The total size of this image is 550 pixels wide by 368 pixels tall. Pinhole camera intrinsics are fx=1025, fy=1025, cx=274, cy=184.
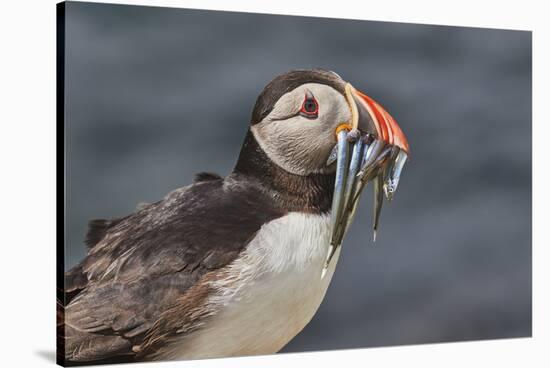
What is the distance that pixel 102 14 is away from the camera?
5699 mm

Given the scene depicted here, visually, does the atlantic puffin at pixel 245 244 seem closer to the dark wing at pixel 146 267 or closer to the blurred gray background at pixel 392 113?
the dark wing at pixel 146 267

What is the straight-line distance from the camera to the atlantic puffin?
18.4 ft

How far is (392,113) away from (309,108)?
2.21 ft

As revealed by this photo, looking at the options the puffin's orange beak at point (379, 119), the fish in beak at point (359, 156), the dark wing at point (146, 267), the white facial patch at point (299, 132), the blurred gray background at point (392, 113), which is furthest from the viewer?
the puffin's orange beak at point (379, 119)

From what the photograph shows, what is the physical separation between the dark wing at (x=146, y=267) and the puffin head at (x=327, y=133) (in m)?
0.41

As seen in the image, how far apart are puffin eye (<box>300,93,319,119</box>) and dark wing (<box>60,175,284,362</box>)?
0.62 m

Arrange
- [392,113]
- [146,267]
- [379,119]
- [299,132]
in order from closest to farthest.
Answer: [146,267] → [299,132] → [379,119] → [392,113]

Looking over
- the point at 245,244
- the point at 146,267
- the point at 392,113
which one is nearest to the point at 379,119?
the point at 392,113

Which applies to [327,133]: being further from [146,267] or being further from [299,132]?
[146,267]

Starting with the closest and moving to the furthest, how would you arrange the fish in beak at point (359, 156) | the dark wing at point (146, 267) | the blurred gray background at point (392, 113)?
the dark wing at point (146, 267), the blurred gray background at point (392, 113), the fish in beak at point (359, 156)

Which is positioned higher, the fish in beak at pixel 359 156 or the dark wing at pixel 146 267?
the fish in beak at pixel 359 156

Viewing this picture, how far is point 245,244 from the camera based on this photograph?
5.79 meters

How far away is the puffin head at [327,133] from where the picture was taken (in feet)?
19.5

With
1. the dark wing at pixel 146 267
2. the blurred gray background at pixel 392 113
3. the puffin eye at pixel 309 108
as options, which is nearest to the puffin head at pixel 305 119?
the puffin eye at pixel 309 108
